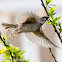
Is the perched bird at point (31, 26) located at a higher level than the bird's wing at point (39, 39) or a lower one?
higher

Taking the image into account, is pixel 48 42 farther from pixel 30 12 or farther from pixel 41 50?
pixel 41 50

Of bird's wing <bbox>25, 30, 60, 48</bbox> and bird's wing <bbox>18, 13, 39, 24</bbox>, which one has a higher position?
bird's wing <bbox>18, 13, 39, 24</bbox>

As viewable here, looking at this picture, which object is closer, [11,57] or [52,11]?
[11,57]

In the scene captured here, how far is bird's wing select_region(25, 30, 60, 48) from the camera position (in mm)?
609

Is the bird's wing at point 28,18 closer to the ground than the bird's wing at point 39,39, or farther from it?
farther from it

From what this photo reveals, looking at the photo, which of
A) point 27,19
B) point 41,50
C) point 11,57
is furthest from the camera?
point 41,50

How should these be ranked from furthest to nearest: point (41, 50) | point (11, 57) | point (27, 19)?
point (41, 50), point (27, 19), point (11, 57)

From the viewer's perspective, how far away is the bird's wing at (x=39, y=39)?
24.0 inches

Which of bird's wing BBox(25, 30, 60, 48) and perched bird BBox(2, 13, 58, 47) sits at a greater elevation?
perched bird BBox(2, 13, 58, 47)

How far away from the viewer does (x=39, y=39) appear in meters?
0.63

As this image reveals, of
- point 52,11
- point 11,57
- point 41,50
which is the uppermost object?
point 52,11

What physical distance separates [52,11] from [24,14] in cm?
12

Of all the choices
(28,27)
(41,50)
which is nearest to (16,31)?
(28,27)

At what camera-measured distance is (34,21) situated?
0.59 m
